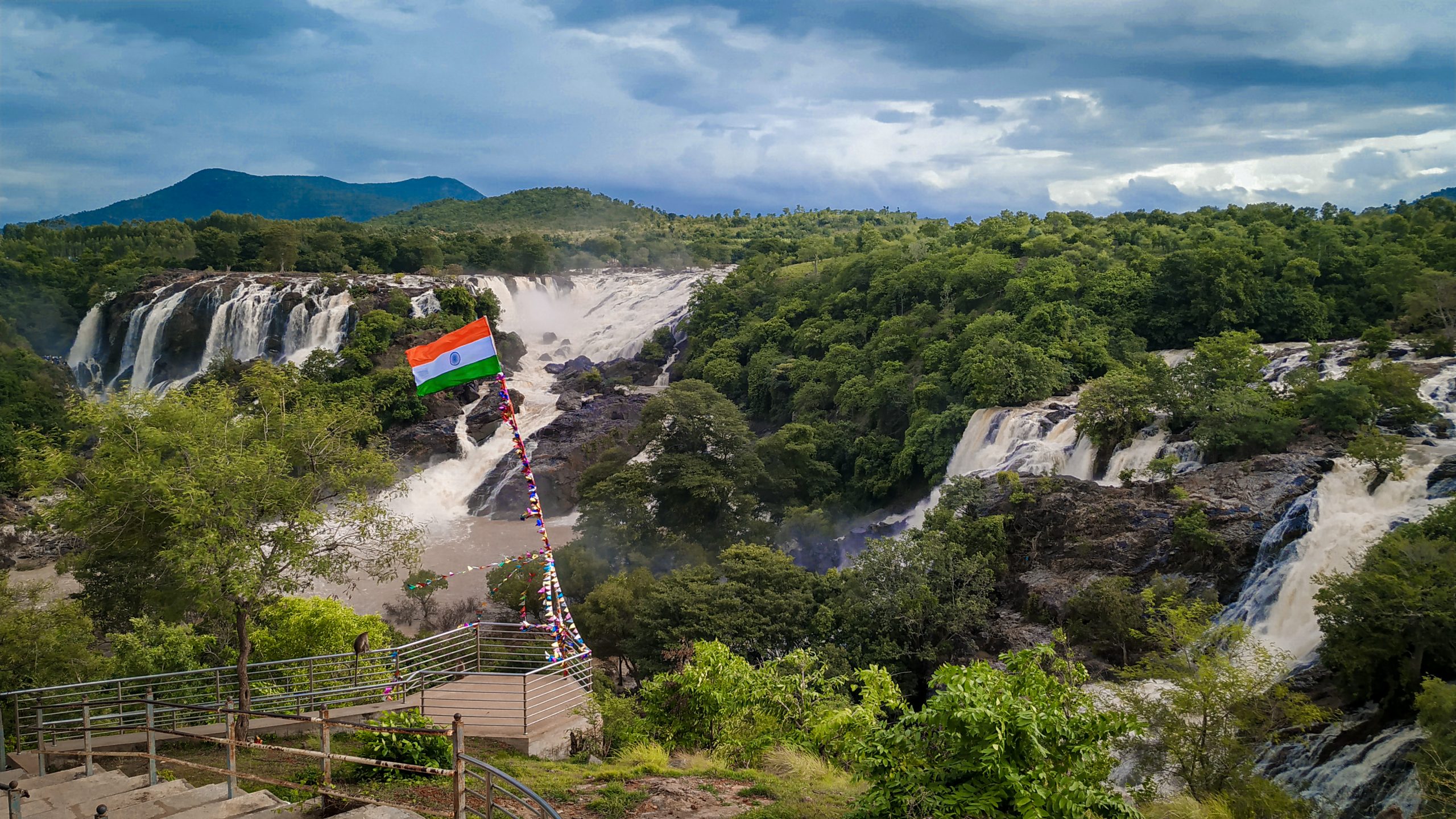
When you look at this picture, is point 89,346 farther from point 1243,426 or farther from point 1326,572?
point 1326,572

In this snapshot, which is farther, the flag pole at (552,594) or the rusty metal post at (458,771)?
the flag pole at (552,594)

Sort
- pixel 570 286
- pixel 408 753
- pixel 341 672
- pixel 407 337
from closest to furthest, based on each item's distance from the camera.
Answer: pixel 408 753 < pixel 341 672 < pixel 407 337 < pixel 570 286

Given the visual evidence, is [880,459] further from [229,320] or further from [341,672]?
[229,320]

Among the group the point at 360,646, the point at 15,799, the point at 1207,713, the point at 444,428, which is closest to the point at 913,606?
the point at 1207,713

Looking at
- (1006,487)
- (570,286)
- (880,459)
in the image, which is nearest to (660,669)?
(1006,487)

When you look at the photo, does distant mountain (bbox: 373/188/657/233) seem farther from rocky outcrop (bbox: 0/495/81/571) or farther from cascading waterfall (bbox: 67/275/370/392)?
rocky outcrop (bbox: 0/495/81/571)

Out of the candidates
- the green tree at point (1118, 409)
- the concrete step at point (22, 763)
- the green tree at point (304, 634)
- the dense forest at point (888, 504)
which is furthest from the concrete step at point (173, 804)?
Result: the green tree at point (1118, 409)

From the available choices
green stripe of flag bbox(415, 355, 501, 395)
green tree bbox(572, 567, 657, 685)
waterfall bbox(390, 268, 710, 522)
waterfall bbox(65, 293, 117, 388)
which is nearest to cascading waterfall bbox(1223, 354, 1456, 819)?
green tree bbox(572, 567, 657, 685)

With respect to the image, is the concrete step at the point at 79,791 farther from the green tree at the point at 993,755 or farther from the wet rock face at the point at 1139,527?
the wet rock face at the point at 1139,527
